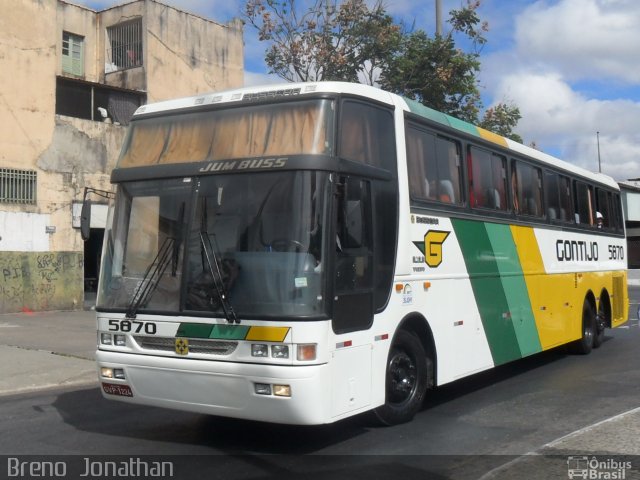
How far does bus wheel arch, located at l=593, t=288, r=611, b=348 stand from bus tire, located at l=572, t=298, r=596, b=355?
0.27 metres

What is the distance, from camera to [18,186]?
2055cm

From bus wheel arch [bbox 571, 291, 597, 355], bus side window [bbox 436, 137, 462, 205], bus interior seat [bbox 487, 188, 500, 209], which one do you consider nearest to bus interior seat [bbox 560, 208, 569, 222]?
bus wheel arch [bbox 571, 291, 597, 355]

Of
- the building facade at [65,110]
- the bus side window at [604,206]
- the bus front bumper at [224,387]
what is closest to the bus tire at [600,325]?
the bus side window at [604,206]

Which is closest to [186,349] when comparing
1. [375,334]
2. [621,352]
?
[375,334]

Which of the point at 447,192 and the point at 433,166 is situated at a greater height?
the point at 433,166

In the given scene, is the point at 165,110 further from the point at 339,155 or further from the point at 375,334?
the point at 375,334

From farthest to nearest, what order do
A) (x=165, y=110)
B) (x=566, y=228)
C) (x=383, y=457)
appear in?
1. (x=566, y=228)
2. (x=165, y=110)
3. (x=383, y=457)

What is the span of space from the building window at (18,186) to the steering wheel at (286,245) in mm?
16456

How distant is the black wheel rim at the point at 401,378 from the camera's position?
716cm

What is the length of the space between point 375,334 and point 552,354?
747 centimetres

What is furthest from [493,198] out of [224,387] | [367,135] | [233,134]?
[224,387]

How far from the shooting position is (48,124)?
21375 millimetres

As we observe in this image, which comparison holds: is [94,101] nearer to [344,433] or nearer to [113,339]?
[113,339]

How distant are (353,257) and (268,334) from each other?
109 centimetres
